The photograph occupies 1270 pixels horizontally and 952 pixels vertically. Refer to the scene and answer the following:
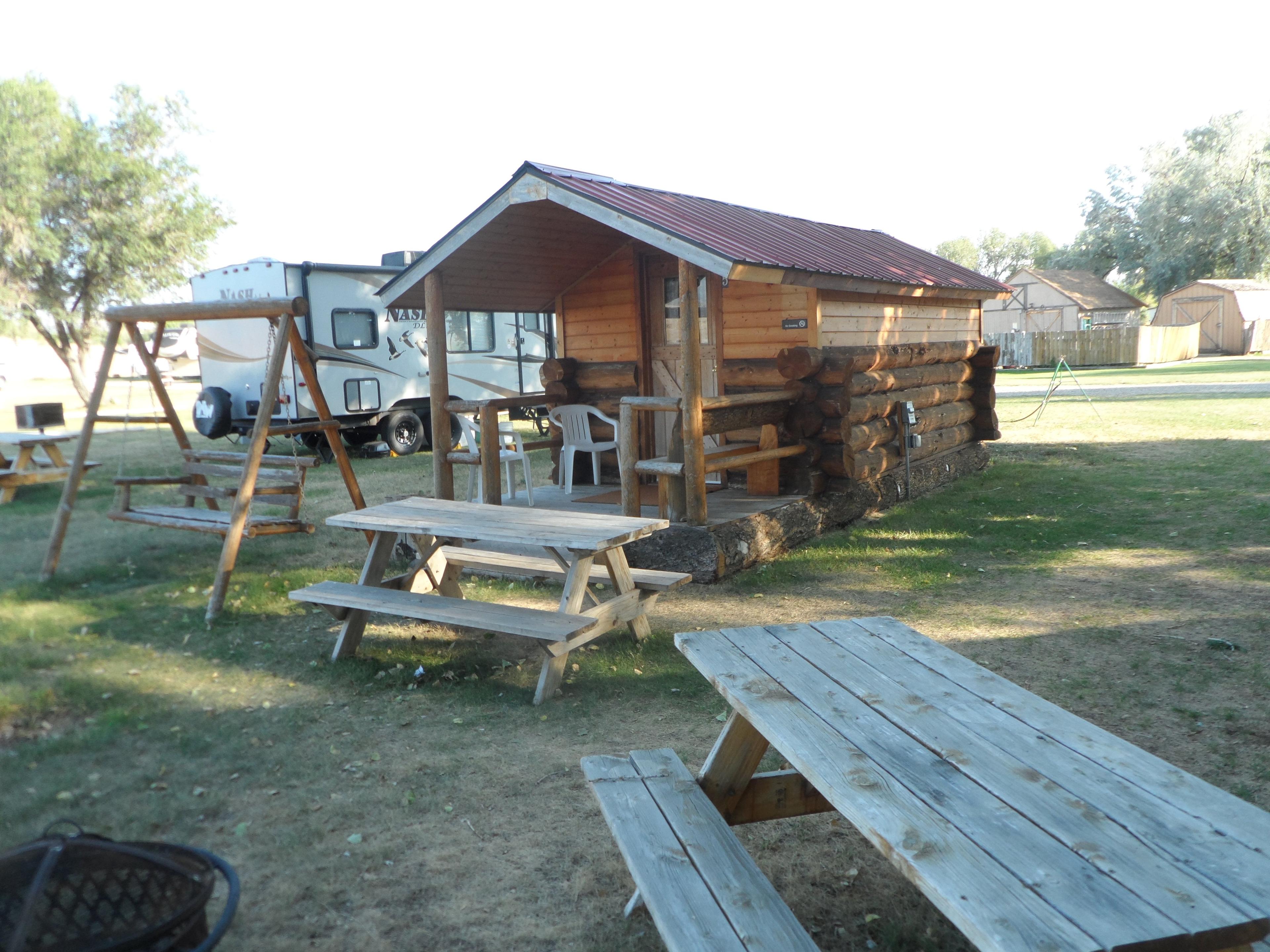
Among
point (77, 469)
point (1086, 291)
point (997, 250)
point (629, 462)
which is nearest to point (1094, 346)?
point (1086, 291)

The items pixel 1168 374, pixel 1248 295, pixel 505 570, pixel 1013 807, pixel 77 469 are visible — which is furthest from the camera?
pixel 1248 295

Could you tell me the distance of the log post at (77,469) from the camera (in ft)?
22.8

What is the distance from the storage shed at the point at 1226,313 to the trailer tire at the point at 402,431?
33.8m

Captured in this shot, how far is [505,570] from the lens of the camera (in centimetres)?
607

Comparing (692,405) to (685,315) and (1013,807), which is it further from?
(1013,807)

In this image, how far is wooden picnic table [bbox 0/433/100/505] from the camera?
10.4m

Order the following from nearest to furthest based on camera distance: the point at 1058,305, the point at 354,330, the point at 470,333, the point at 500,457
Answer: the point at 500,457
the point at 354,330
the point at 470,333
the point at 1058,305

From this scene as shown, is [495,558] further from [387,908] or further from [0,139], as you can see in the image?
[0,139]

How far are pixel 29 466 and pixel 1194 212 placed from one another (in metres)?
44.2

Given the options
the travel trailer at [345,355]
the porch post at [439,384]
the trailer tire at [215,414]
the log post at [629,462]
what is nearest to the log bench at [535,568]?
the log post at [629,462]

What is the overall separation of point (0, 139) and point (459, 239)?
69.8 ft

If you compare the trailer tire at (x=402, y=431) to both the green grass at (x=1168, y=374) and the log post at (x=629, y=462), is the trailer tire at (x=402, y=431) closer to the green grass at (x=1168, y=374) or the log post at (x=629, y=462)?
the log post at (x=629, y=462)

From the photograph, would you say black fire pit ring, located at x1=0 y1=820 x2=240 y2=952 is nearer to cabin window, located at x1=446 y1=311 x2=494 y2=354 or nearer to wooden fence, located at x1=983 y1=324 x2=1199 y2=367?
cabin window, located at x1=446 y1=311 x2=494 y2=354

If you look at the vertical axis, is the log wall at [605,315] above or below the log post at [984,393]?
above
